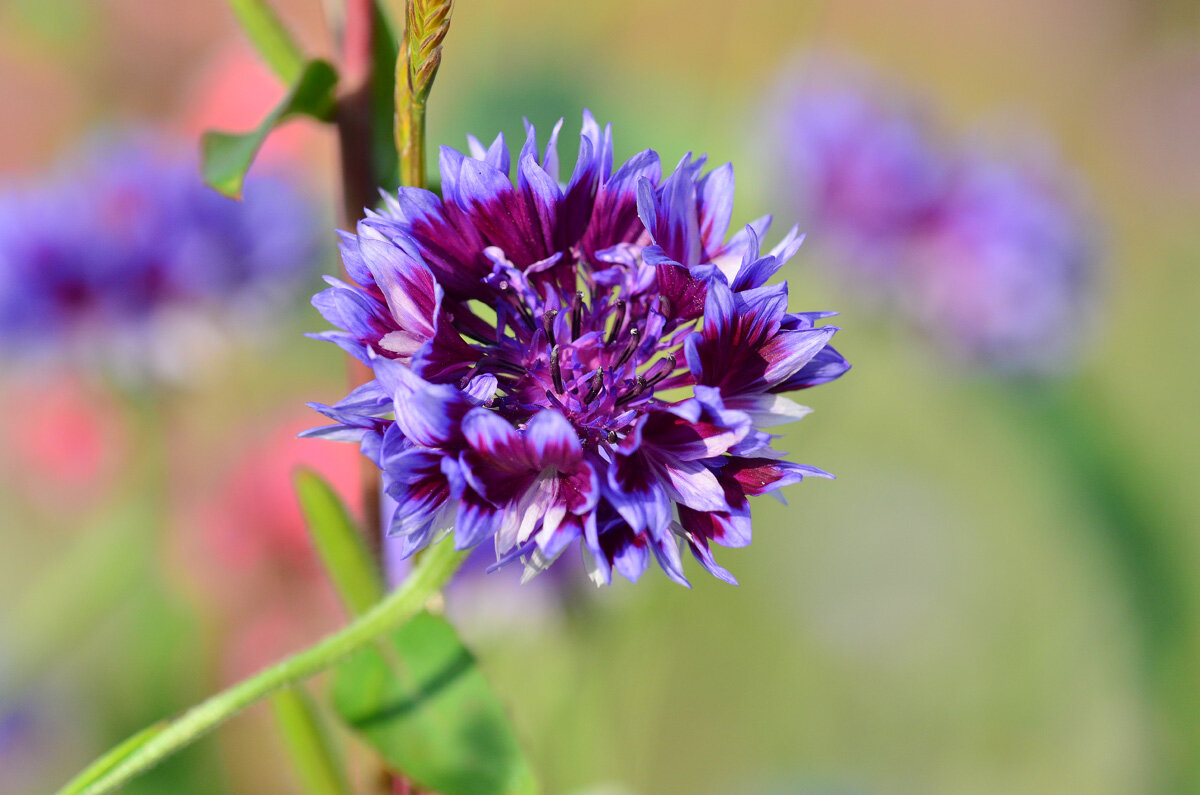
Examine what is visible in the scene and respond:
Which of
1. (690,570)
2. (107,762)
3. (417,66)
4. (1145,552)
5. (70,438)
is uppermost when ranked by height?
(70,438)

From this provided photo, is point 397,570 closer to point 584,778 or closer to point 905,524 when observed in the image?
point 584,778

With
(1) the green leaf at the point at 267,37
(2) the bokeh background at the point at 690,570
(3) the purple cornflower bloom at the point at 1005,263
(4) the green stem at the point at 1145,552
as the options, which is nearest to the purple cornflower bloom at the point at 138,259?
(2) the bokeh background at the point at 690,570

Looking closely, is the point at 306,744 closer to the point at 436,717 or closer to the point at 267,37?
the point at 436,717

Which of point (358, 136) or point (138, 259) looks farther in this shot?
point (138, 259)

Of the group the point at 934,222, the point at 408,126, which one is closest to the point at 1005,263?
the point at 934,222

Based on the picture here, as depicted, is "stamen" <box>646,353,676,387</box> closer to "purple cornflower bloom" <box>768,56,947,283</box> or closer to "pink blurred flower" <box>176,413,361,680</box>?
"pink blurred flower" <box>176,413,361,680</box>

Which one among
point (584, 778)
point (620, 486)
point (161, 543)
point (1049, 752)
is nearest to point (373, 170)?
point (620, 486)
